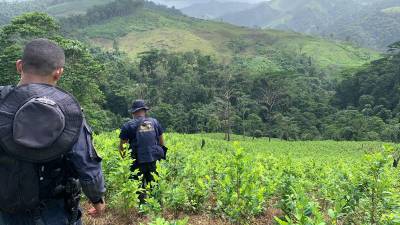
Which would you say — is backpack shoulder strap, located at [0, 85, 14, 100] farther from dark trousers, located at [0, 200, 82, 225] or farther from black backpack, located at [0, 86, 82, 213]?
dark trousers, located at [0, 200, 82, 225]

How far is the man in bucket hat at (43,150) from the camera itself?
256 centimetres

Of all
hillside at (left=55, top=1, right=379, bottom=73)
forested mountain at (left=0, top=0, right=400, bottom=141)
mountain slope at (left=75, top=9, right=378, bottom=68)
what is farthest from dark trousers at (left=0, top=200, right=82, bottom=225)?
mountain slope at (left=75, top=9, right=378, bottom=68)

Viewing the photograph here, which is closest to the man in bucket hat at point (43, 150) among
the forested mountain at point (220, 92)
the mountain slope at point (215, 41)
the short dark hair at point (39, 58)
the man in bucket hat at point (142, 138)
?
the short dark hair at point (39, 58)

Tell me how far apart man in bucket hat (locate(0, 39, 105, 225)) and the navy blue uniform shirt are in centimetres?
354

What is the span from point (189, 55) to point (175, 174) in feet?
257

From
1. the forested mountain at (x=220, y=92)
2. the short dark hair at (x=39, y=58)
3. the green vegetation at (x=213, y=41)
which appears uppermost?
the short dark hair at (x=39, y=58)

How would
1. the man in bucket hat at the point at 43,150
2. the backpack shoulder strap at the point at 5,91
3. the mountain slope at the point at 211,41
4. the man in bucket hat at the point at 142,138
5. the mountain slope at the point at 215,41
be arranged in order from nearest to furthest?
the man in bucket hat at the point at 43,150 < the backpack shoulder strap at the point at 5,91 < the man in bucket hat at the point at 142,138 < the mountain slope at the point at 211,41 < the mountain slope at the point at 215,41

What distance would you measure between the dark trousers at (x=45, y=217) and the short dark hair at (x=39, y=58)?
88 centimetres

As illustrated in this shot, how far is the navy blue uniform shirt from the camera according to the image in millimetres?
6539

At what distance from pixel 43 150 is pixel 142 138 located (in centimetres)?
396

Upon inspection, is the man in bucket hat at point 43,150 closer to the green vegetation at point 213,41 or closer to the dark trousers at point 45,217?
the dark trousers at point 45,217

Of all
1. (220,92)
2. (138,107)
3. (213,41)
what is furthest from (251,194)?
(213,41)

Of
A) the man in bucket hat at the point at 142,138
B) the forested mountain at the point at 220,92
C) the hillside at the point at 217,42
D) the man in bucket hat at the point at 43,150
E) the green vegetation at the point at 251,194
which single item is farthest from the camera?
the hillside at the point at 217,42

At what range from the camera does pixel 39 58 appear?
2801mm
